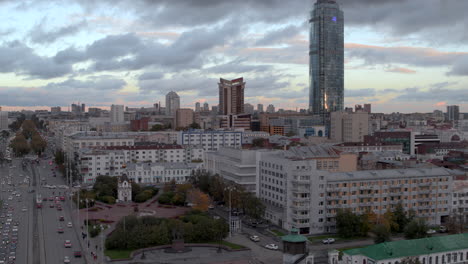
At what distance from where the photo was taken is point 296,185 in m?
45.8

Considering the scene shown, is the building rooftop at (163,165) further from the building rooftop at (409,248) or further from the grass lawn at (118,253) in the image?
the building rooftop at (409,248)

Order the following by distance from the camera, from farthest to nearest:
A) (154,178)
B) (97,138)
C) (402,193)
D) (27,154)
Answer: (27,154), (97,138), (154,178), (402,193)

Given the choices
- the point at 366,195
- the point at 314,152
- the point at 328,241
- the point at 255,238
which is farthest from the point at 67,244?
the point at 314,152

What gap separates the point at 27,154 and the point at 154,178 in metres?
61.4

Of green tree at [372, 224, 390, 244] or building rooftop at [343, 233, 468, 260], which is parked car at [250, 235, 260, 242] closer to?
green tree at [372, 224, 390, 244]

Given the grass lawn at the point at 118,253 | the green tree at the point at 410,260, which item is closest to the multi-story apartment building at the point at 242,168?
the grass lawn at the point at 118,253

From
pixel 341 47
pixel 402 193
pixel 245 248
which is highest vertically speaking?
pixel 341 47

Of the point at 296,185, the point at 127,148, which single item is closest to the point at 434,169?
the point at 296,185

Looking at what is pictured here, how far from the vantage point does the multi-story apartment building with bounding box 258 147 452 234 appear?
46.0 meters

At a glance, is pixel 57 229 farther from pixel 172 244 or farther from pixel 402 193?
pixel 402 193

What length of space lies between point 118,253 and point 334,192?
20.2m

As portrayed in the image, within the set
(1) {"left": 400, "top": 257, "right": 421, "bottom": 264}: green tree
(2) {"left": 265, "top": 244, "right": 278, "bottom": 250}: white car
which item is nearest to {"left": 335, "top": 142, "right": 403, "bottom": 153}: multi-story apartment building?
(2) {"left": 265, "top": 244, "right": 278, "bottom": 250}: white car

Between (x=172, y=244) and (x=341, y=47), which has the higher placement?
(x=341, y=47)

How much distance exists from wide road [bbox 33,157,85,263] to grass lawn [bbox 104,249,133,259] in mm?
2119
